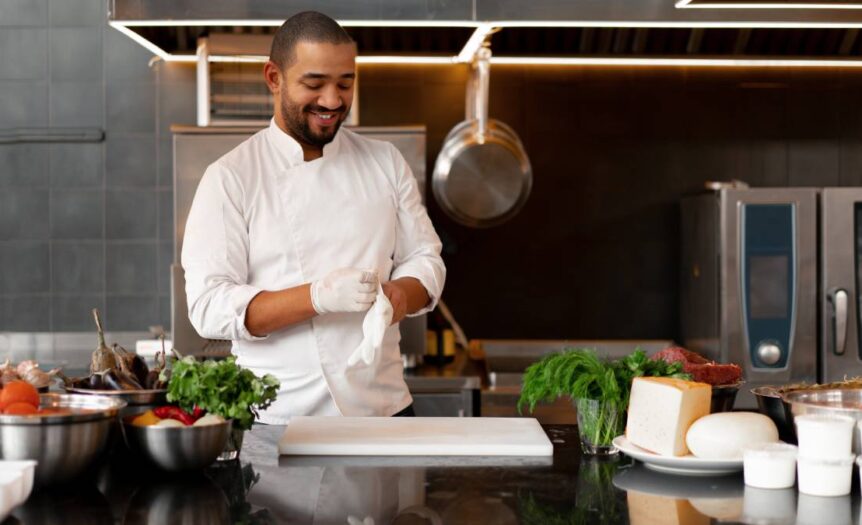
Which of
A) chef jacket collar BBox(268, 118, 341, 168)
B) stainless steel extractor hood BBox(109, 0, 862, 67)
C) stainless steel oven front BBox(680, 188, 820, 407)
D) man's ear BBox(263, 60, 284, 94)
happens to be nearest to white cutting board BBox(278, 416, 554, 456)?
chef jacket collar BBox(268, 118, 341, 168)

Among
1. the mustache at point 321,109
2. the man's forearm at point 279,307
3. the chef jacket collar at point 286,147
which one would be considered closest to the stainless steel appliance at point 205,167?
the chef jacket collar at point 286,147

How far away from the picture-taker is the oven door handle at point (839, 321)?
382 cm

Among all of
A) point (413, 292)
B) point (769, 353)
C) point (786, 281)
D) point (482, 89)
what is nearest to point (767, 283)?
point (786, 281)

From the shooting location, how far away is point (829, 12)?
143 inches

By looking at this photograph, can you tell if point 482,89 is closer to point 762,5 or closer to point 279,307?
point 762,5

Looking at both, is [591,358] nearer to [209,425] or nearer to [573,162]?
[209,425]

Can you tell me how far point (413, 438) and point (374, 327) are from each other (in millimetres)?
248

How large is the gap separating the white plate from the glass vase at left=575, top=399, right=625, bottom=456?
0.25 ft

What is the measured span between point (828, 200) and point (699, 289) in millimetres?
562

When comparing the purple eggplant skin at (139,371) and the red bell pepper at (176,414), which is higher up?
the purple eggplant skin at (139,371)

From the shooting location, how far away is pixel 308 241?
252 cm

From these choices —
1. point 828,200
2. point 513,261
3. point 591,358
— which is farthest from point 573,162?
point 591,358

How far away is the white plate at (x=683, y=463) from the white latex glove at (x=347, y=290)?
0.61m

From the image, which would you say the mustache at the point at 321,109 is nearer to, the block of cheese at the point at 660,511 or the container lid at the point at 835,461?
the block of cheese at the point at 660,511
